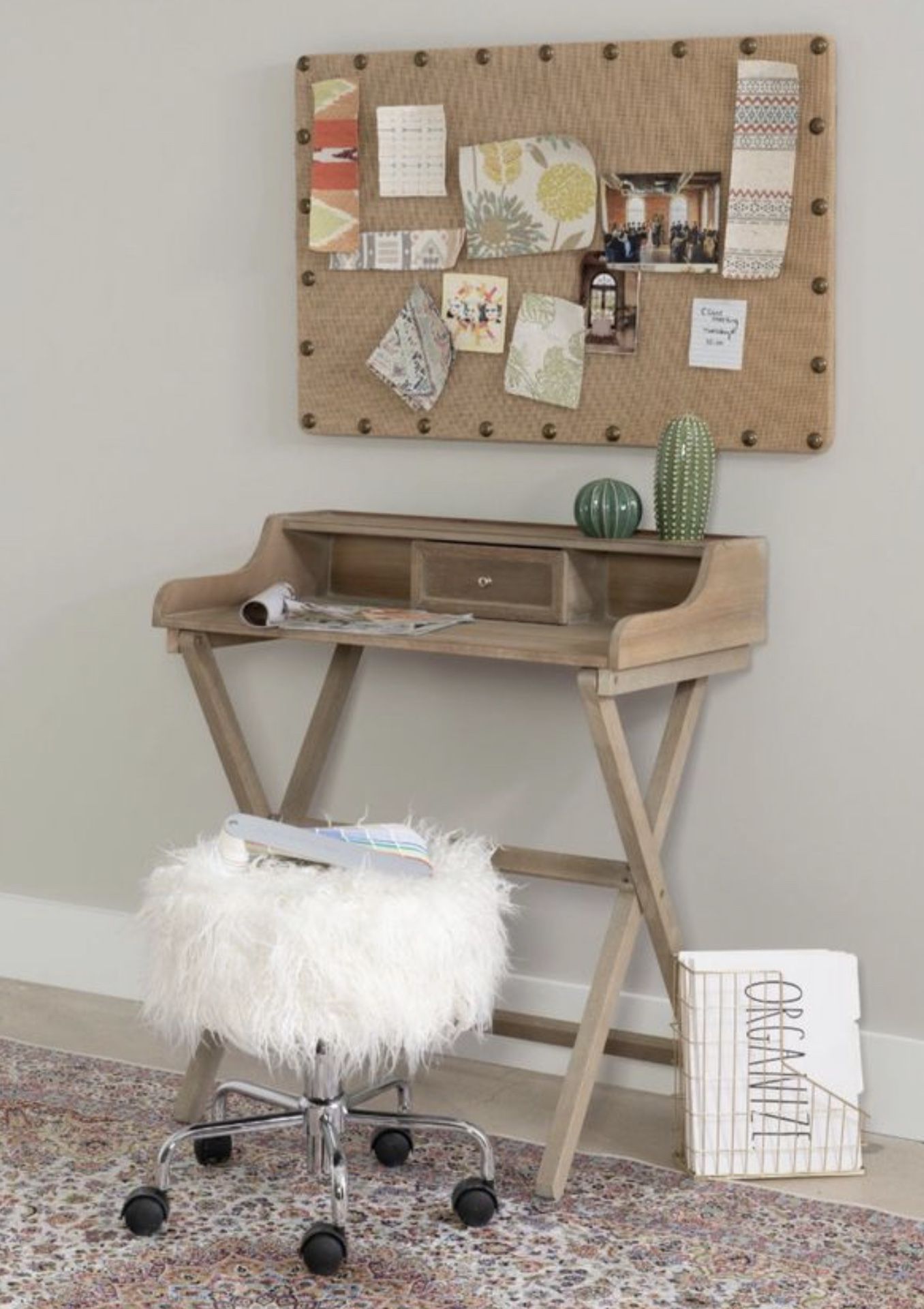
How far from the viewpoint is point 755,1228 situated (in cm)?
260

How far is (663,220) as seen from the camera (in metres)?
2.95

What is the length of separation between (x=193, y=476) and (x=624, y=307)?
36.8 inches

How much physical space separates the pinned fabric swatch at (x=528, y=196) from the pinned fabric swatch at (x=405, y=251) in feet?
0.12

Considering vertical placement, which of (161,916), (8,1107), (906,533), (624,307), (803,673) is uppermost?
(624,307)

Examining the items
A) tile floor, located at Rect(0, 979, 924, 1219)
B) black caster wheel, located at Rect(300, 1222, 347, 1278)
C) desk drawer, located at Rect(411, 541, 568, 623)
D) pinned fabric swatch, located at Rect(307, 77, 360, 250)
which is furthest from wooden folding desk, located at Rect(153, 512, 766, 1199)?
pinned fabric swatch, located at Rect(307, 77, 360, 250)

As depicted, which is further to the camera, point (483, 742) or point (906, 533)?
point (483, 742)

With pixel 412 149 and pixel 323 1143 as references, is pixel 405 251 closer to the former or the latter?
pixel 412 149

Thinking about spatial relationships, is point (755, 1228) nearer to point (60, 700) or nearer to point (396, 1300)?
point (396, 1300)

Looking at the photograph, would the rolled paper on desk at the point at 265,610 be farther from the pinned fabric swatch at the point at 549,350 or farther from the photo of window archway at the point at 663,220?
the photo of window archway at the point at 663,220

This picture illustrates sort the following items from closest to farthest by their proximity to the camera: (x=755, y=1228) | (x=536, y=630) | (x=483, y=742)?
(x=755, y=1228) < (x=536, y=630) < (x=483, y=742)

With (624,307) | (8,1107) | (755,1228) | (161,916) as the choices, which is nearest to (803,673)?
(624,307)

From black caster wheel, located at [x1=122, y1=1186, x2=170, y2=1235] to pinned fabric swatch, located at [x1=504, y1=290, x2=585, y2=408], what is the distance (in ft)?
4.63

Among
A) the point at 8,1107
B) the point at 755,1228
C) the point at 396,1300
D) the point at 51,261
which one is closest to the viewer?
the point at 396,1300

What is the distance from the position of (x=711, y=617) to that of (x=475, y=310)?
72 cm
